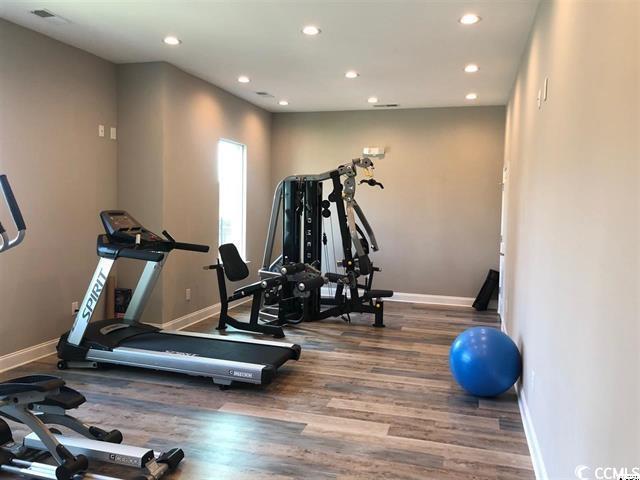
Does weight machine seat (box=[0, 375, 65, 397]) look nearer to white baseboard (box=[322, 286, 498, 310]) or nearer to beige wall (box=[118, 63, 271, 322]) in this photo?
beige wall (box=[118, 63, 271, 322])

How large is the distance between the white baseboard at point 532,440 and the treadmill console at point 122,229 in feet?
9.89

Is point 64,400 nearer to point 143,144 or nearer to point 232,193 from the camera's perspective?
point 143,144

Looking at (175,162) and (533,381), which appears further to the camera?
(175,162)

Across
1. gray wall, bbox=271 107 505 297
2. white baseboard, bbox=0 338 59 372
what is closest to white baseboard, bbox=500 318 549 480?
gray wall, bbox=271 107 505 297

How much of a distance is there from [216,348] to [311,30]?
265 cm

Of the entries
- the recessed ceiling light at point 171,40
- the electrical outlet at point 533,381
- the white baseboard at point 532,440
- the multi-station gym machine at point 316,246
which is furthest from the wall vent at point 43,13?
the white baseboard at point 532,440

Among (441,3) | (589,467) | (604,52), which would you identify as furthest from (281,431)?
(441,3)

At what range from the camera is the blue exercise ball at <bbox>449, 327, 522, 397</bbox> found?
3.34 metres

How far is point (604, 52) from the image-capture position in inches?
62.2

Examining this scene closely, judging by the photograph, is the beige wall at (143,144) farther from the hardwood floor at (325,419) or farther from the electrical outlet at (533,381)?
the electrical outlet at (533,381)

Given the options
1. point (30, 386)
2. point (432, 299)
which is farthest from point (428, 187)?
point (30, 386)

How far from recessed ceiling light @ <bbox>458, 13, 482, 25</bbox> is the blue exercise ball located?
2.25 metres

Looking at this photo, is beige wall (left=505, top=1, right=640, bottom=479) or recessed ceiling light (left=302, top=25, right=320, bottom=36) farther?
recessed ceiling light (left=302, top=25, right=320, bottom=36)

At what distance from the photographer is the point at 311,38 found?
417cm
